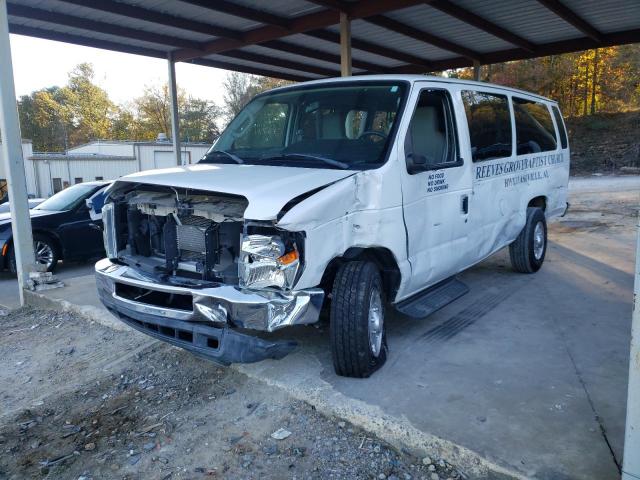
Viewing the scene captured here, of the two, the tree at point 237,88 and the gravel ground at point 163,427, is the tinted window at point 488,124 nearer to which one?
the gravel ground at point 163,427

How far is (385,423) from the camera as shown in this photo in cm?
320

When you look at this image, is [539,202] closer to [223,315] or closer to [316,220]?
[316,220]

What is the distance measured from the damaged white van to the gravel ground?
48cm

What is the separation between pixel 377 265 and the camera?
4004 millimetres

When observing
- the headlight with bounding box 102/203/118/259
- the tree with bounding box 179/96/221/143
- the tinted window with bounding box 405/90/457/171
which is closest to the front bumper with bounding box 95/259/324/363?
the headlight with bounding box 102/203/118/259

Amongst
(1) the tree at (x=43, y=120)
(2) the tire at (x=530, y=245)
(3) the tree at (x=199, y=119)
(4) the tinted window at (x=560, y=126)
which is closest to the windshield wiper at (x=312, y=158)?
(2) the tire at (x=530, y=245)

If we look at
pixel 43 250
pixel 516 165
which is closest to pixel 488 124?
pixel 516 165

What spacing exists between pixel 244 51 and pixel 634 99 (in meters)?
33.1

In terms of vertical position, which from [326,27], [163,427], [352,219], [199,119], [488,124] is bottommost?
[163,427]

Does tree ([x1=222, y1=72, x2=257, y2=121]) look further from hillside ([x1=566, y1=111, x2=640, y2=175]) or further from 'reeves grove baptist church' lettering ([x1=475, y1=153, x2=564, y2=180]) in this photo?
'reeves grove baptist church' lettering ([x1=475, y1=153, x2=564, y2=180])

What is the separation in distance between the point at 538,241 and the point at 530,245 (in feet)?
1.04

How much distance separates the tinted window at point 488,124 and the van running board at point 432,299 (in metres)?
1.23

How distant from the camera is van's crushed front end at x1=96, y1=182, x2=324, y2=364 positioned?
3.18 meters

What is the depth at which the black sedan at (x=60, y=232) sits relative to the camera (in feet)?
27.1
